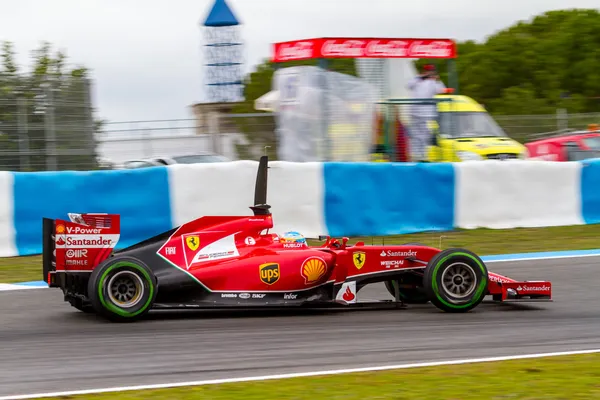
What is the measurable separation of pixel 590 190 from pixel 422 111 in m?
2.53

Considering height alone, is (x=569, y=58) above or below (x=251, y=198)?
above

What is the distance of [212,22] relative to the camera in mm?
39156

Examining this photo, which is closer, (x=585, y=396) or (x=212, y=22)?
(x=585, y=396)

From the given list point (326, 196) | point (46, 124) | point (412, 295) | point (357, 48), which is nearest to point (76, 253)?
point (412, 295)

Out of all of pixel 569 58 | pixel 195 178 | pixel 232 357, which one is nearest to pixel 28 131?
pixel 195 178

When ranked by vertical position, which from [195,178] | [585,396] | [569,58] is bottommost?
[585,396]

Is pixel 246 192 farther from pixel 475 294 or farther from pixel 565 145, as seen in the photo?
pixel 565 145

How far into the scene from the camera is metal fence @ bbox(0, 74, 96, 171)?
12.8m

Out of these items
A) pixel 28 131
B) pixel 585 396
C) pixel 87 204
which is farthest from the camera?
pixel 28 131

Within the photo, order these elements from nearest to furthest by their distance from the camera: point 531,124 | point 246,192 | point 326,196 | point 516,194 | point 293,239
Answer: point 293,239 → point 246,192 → point 326,196 → point 516,194 → point 531,124

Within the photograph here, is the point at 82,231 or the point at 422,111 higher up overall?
the point at 422,111

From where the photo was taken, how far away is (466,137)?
50.5 feet

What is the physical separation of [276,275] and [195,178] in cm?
457

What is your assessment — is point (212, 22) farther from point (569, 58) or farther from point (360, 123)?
point (360, 123)
